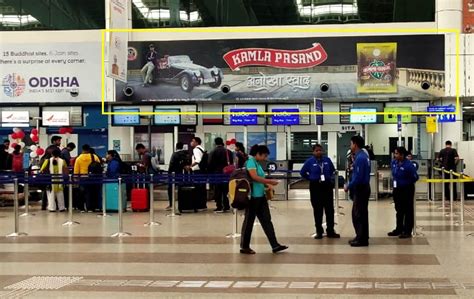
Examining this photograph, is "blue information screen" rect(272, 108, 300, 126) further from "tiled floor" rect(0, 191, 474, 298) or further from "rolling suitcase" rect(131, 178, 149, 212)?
"tiled floor" rect(0, 191, 474, 298)

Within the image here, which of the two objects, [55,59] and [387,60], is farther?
[55,59]

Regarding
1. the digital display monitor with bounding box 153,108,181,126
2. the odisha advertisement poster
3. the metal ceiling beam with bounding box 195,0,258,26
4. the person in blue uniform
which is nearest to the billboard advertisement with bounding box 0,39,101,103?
the odisha advertisement poster

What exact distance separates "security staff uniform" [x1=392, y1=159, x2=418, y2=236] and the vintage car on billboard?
11.3m

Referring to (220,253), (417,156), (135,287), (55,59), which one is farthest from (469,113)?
(135,287)

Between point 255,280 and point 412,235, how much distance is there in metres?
4.92

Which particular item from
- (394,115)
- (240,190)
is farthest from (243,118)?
(240,190)

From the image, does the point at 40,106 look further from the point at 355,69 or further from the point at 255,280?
the point at 255,280

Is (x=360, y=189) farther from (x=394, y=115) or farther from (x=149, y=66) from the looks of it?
(x=149, y=66)

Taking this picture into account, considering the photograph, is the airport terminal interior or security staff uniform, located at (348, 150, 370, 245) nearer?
security staff uniform, located at (348, 150, 370, 245)

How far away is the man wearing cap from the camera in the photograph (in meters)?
22.9

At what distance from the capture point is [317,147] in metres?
12.1

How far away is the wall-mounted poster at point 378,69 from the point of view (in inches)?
861

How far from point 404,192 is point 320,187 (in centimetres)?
162

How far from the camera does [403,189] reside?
12141mm
